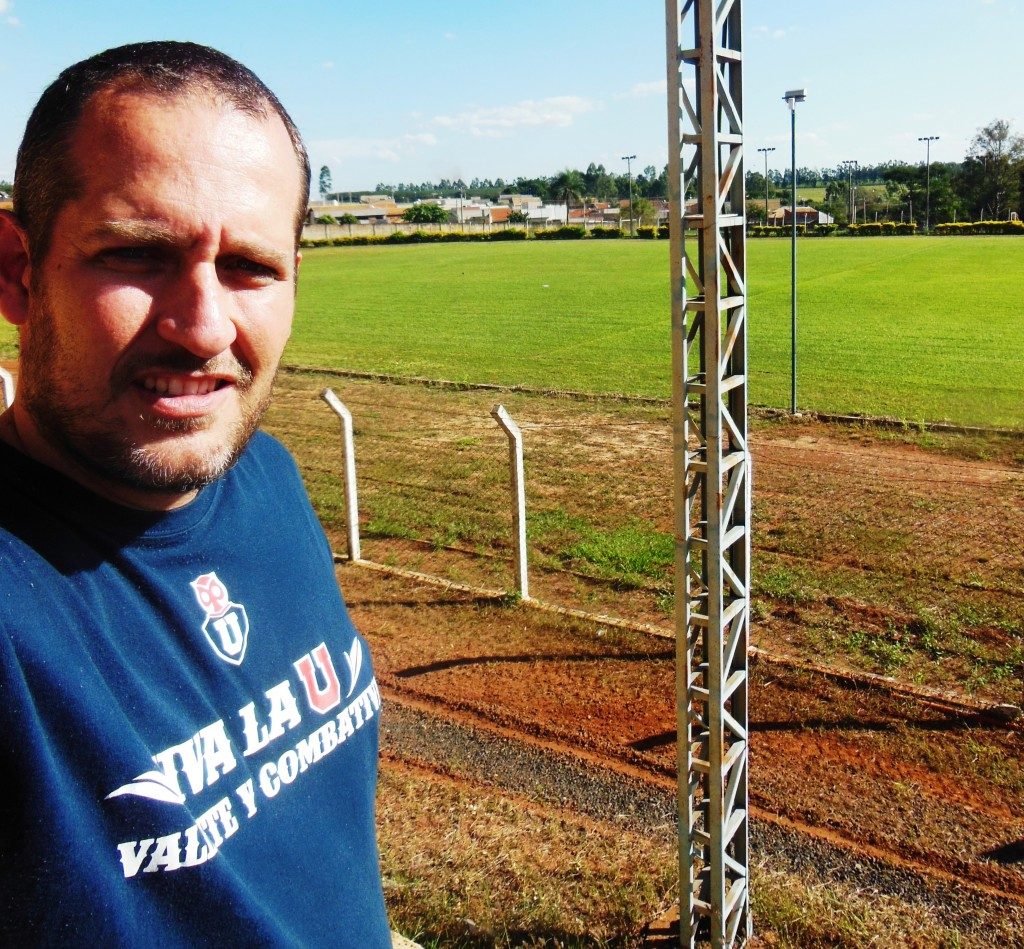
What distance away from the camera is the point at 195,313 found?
1434 millimetres

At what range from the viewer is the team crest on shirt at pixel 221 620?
5.35 ft

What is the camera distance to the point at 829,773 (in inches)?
240

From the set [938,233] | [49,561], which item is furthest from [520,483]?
[938,233]

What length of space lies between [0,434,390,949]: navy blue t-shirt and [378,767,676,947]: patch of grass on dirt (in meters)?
3.03

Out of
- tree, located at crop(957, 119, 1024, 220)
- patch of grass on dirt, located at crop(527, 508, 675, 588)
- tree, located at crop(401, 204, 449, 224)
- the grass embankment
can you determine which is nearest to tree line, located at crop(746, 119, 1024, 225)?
tree, located at crop(957, 119, 1024, 220)

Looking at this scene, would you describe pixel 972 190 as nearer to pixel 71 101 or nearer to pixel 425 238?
pixel 425 238

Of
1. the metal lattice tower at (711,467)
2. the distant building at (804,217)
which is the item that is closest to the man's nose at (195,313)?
the metal lattice tower at (711,467)

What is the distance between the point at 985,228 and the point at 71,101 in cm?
8448

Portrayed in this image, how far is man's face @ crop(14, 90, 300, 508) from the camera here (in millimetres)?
1379

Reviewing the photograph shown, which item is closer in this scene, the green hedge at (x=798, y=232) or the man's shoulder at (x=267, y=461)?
the man's shoulder at (x=267, y=461)

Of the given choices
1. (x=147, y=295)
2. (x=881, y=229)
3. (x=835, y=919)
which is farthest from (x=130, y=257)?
(x=881, y=229)

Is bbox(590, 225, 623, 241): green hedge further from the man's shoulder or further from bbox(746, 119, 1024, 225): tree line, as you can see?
the man's shoulder

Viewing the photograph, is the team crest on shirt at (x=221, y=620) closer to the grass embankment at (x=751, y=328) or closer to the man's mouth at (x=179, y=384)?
the man's mouth at (x=179, y=384)

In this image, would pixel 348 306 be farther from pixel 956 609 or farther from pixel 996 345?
pixel 956 609
